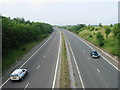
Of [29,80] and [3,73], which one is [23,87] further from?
[3,73]

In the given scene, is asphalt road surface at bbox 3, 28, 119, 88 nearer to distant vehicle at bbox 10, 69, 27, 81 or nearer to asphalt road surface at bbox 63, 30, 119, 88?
asphalt road surface at bbox 63, 30, 119, 88

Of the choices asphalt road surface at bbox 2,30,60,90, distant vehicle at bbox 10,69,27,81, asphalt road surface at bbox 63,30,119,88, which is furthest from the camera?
distant vehicle at bbox 10,69,27,81

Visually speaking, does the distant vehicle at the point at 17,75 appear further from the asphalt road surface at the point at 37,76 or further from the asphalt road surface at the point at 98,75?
the asphalt road surface at the point at 98,75

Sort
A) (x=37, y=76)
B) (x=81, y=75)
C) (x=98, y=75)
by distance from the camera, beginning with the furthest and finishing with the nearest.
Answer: (x=37, y=76) → (x=81, y=75) → (x=98, y=75)

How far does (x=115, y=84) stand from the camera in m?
20.6

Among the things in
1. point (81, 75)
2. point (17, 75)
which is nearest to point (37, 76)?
point (17, 75)

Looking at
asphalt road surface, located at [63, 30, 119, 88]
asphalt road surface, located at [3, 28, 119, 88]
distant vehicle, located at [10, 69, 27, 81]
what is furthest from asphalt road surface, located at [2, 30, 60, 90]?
asphalt road surface, located at [63, 30, 119, 88]

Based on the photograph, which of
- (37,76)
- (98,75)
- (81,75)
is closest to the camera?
(98,75)

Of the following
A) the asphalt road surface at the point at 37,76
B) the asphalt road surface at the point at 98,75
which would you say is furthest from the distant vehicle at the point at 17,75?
the asphalt road surface at the point at 98,75

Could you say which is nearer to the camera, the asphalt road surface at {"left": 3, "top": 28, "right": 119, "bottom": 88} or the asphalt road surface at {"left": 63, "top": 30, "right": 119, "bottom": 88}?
the asphalt road surface at {"left": 63, "top": 30, "right": 119, "bottom": 88}

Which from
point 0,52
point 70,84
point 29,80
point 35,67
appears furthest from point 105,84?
point 0,52

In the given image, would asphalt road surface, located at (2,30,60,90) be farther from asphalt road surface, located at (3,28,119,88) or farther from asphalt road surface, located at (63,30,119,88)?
asphalt road surface, located at (63,30,119,88)

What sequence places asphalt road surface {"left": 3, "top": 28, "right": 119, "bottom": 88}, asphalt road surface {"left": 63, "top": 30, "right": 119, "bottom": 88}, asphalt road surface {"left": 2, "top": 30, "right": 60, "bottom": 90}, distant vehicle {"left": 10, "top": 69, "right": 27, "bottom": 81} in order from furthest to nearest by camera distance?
distant vehicle {"left": 10, "top": 69, "right": 27, "bottom": 81} → asphalt road surface {"left": 2, "top": 30, "right": 60, "bottom": 90} → asphalt road surface {"left": 3, "top": 28, "right": 119, "bottom": 88} → asphalt road surface {"left": 63, "top": 30, "right": 119, "bottom": 88}

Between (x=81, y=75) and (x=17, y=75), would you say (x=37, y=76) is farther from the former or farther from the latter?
(x=81, y=75)
